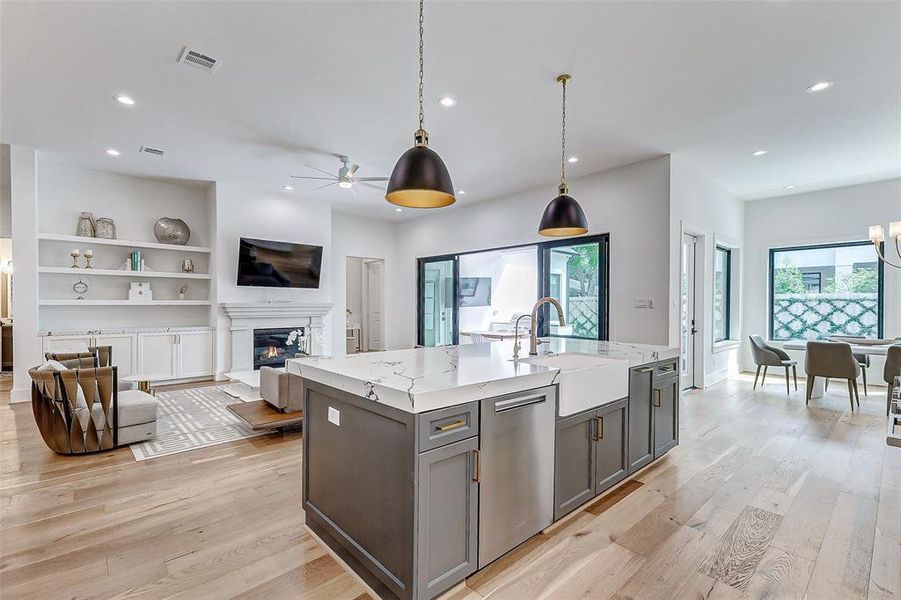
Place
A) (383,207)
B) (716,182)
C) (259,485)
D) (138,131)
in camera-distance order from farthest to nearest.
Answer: (383,207) → (716,182) → (138,131) → (259,485)

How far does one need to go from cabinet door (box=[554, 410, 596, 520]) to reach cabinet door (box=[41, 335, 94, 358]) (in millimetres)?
5682

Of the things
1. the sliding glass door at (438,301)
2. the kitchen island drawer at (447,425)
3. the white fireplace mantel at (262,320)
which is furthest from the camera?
the sliding glass door at (438,301)

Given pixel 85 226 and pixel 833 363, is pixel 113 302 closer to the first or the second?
pixel 85 226

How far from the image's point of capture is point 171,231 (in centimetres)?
631

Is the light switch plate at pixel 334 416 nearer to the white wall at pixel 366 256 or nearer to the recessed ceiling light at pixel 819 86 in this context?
the recessed ceiling light at pixel 819 86

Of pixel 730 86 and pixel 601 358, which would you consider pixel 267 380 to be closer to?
pixel 601 358

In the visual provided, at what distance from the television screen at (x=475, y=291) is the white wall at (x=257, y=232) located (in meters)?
2.48

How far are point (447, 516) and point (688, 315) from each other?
5181mm

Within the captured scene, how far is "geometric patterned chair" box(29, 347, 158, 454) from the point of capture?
10.4ft

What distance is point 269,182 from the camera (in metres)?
6.32

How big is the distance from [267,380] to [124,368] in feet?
9.84

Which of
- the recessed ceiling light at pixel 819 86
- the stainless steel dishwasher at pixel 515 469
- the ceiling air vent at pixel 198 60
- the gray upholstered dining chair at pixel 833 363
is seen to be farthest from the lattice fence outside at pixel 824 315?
the ceiling air vent at pixel 198 60

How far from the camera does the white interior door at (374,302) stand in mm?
Result: 9195

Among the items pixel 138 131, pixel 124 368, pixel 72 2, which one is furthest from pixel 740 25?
pixel 124 368
